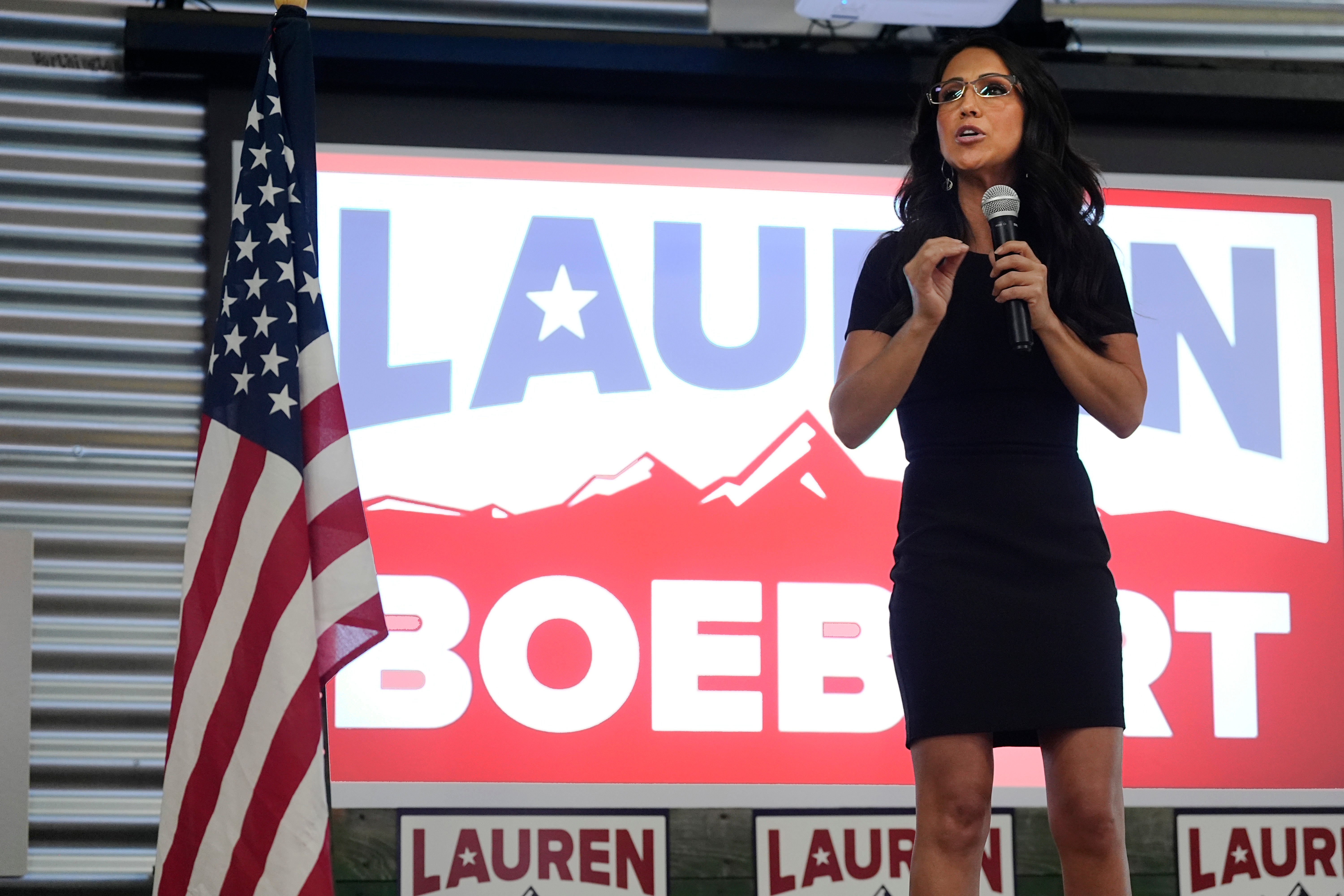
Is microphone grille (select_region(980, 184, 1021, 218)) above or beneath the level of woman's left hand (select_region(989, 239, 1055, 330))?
above

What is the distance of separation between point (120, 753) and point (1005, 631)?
7.67 feet

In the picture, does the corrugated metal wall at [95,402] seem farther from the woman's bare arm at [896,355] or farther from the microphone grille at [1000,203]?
the microphone grille at [1000,203]

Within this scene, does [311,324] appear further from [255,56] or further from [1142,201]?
[1142,201]

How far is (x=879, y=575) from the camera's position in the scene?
341 centimetres

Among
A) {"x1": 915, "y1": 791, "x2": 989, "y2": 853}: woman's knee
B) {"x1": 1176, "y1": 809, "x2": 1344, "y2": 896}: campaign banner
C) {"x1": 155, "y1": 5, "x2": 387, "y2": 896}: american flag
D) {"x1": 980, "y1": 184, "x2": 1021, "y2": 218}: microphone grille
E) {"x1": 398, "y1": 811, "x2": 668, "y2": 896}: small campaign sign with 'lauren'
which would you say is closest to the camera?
{"x1": 915, "y1": 791, "x2": 989, "y2": 853}: woman's knee

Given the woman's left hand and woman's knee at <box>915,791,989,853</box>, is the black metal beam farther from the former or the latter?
woman's knee at <box>915,791,989,853</box>

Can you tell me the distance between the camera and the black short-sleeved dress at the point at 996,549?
5.63ft

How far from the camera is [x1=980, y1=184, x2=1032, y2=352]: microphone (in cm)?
171

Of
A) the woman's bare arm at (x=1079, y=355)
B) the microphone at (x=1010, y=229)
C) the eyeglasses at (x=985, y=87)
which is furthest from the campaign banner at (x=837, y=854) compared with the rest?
the eyeglasses at (x=985, y=87)

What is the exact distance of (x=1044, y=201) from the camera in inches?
73.8

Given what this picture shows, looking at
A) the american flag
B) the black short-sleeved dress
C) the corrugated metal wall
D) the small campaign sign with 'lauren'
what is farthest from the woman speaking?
the corrugated metal wall

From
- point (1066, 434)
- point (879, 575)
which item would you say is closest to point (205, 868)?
point (1066, 434)

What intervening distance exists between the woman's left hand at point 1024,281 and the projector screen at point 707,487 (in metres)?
1.71

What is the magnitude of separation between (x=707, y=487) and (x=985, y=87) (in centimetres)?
165
